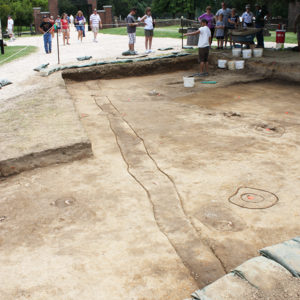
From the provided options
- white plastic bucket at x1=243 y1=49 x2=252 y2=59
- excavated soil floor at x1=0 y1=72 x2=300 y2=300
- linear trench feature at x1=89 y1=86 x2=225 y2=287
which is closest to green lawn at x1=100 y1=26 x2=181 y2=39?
white plastic bucket at x1=243 y1=49 x2=252 y2=59

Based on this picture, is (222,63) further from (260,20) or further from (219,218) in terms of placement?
(219,218)

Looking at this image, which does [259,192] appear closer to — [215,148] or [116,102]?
[215,148]

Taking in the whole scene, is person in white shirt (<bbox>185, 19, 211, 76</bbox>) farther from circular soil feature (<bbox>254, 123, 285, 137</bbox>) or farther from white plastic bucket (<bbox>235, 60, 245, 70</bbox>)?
circular soil feature (<bbox>254, 123, 285, 137</bbox>)

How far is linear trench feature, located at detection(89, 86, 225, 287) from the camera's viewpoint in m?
3.12

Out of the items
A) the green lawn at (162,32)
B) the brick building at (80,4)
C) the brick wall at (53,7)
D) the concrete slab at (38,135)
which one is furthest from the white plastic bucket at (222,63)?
the brick wall at (53,7)

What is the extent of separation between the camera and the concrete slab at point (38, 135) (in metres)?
Answer: 4.95

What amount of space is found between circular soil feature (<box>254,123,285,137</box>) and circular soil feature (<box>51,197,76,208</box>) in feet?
11.9

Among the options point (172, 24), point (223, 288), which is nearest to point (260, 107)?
point (223, 288)

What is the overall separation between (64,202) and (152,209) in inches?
38.5

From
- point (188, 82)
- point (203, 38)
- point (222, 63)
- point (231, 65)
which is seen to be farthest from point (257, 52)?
point (188, 82)

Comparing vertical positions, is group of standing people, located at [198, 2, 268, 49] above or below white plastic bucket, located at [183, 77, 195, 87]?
above

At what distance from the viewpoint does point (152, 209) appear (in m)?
4.04

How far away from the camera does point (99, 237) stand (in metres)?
3.54

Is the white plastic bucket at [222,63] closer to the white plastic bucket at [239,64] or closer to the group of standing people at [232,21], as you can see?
the white plastic bucket at [239,64]
